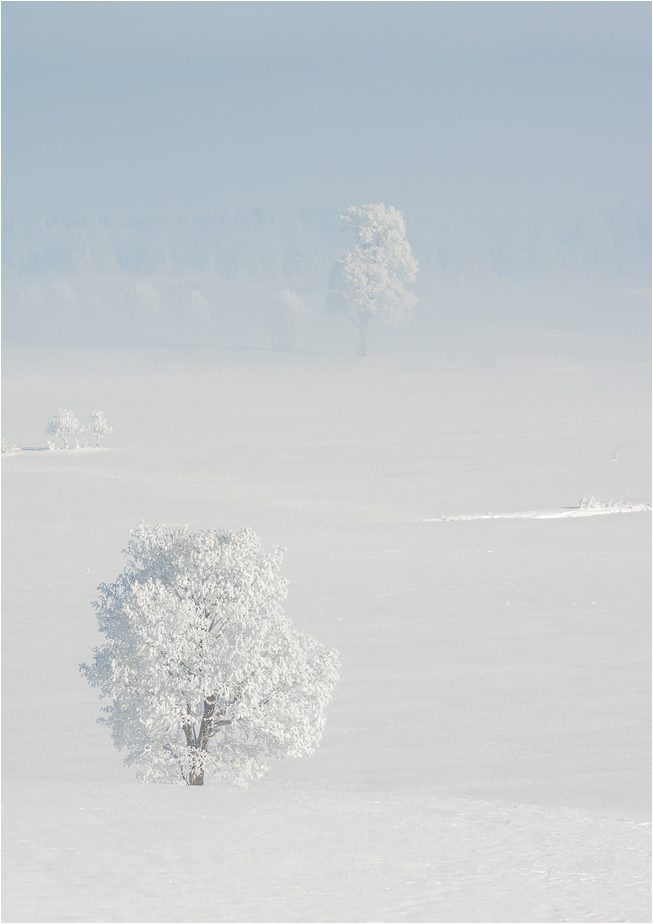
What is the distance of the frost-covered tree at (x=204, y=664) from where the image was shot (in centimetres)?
1291

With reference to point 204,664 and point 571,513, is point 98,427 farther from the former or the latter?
point 204,664

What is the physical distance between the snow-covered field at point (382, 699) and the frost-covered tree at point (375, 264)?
40.9 metres

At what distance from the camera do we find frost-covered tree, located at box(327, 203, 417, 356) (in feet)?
285

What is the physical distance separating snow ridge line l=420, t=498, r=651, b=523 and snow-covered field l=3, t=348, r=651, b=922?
20cm

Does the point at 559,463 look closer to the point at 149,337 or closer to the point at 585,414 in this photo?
the point at 585,414

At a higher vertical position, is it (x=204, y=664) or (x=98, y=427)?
(x=98, y=427)

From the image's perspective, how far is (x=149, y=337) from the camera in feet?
378

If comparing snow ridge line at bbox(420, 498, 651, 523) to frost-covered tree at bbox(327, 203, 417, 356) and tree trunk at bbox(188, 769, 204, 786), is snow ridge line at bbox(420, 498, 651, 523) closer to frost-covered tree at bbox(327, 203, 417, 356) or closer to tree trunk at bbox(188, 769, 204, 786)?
tree trunk at bbox(188, 769, 204, 786)

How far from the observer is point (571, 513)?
3350 cm

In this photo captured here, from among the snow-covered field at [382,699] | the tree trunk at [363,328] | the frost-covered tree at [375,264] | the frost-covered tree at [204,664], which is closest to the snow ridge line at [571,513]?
the snow-covered field at [382,699]

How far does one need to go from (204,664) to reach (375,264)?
251 ft

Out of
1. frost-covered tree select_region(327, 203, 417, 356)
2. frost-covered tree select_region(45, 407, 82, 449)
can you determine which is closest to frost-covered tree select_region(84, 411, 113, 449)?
frost-covered tree select_region(45, 407, 82, 449)

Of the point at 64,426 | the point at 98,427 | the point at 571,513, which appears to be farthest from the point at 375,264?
the point at 571,513

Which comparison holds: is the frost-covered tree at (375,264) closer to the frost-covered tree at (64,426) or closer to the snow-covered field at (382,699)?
the snow-covered field at (382,699)
